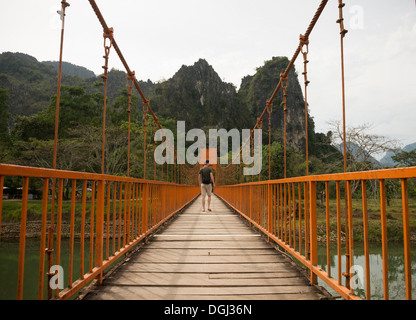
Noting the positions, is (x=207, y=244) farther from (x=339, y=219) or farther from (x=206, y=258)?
(x=339, y=219)

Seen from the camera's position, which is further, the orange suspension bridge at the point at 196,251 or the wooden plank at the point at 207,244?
the wooden plank at the point at 207,244

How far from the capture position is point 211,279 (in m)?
2.14

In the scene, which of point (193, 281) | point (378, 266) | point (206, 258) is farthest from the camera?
point (378, 266)

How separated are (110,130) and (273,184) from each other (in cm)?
1598

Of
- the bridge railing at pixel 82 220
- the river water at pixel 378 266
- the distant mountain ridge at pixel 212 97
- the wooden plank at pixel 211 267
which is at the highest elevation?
the distant mountain ridge at pixel 212 97

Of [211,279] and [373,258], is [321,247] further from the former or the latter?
[211,279]

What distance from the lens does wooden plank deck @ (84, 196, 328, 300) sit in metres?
1.84

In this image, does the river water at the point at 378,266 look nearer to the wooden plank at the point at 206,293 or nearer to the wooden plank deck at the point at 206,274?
the wooden plank deck at the point at 206,274

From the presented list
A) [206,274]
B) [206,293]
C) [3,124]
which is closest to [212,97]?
[3,124]

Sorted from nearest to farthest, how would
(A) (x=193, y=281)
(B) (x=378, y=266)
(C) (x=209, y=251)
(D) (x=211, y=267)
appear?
1. (A) (x=193, y=281)
2. (D) (x=211, y=267)
3. (C) (x=209, y=251)
4. (B) (x=378, y=266)

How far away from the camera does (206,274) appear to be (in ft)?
7.45

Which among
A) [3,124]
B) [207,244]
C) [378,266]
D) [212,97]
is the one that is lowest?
[378,266]

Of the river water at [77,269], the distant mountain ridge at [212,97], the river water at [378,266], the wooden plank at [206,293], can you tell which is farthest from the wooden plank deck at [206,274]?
the distant mountain ridge at [212,97]

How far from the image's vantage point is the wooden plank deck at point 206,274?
1842 millimetres
